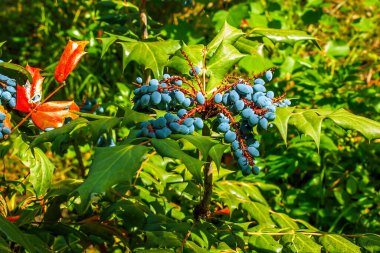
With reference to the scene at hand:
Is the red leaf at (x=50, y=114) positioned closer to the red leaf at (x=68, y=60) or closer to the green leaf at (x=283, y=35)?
the red leaf at (x=68, y=60)

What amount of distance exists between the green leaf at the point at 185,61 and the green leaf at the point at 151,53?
81mm

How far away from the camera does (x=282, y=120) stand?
144 centimetres

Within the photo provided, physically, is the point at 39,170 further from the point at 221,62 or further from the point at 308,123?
the point at 308,123

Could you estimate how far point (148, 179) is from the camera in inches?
85.4

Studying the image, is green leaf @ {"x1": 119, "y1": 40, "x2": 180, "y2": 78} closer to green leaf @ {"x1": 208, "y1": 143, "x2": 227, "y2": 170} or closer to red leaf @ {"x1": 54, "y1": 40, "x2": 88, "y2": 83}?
red leaf @ {"x1": 54, "y1": 40, "x2": 88, "y2": 83}

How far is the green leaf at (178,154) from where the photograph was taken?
48.1 inches

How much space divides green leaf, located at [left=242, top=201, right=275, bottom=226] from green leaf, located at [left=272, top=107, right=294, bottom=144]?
1.91 feet

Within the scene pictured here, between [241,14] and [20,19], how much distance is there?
8.48 ft

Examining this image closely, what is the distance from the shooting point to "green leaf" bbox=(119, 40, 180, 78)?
183 centimetres

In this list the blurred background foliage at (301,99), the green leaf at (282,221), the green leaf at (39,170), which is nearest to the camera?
the green leaf at (39,170)

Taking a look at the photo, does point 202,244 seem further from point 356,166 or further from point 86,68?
point 86,68

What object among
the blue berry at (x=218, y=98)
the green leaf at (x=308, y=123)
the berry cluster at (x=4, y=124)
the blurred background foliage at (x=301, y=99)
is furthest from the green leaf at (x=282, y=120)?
the blurred background foliage at (x=301, y=99)

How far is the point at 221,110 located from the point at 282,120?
152 millimetres

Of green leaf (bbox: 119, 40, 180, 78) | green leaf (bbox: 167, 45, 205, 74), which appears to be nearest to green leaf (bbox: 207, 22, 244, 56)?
green leaf (bbox: 167, 45, 205, 74)
